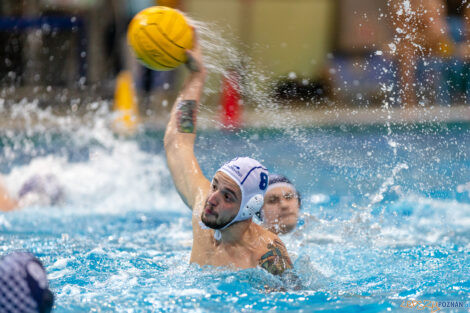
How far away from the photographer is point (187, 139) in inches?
161

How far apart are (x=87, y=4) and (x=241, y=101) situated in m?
3.89

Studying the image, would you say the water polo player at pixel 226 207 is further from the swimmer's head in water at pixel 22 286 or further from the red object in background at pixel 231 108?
the red object in background at pixel 231 108

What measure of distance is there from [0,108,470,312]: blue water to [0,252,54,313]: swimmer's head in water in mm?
761

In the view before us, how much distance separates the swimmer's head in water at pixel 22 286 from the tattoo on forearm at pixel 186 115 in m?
1.77

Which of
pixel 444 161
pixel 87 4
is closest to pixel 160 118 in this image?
pixel 87 4

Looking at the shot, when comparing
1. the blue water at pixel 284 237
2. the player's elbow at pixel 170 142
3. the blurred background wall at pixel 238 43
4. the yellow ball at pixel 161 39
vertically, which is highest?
the blurred background wall at pixel 238 43

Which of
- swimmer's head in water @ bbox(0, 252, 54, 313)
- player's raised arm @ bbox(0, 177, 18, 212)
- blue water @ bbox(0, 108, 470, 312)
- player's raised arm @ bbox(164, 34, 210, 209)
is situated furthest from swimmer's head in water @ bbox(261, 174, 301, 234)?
player's raised arm @ bbox(0, 177, 18, 212)

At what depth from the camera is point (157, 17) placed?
412cm

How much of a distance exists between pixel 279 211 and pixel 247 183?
0.89m

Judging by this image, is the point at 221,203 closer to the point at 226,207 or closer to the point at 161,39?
the point at 226,207

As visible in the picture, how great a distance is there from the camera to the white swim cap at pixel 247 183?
355cm

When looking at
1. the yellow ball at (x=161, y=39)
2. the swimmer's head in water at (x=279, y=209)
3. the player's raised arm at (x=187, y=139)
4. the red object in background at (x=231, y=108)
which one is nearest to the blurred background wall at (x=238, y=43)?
the red object in background at (x=231, y=108)

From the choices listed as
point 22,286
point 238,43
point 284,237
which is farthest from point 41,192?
point 238,43

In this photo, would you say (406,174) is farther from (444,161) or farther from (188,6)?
(188,6)
